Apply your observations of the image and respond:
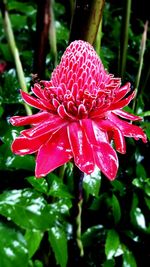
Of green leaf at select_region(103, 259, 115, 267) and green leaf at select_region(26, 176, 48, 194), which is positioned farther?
green leaf at select_region(103, 259, 115, 267)

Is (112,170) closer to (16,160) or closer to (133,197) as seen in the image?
(16,160)

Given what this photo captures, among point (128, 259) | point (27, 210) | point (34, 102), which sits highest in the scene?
point (34, 102)

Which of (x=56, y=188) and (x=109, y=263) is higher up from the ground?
(x=56, y=188)

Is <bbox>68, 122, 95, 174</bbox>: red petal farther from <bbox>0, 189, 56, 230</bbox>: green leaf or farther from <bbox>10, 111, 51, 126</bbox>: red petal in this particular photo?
<bbox>0, 189, 56, 230</bbox>: green leaf

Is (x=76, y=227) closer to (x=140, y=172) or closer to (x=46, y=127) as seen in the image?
(x=140, y=172)

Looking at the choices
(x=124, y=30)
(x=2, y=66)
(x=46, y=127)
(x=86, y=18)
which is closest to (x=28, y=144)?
(x=46, y=127)

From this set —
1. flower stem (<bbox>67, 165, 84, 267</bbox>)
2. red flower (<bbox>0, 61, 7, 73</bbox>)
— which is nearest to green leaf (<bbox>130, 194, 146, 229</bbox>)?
flower stem (<bbox>67, 165, 84, 267</bbox>)

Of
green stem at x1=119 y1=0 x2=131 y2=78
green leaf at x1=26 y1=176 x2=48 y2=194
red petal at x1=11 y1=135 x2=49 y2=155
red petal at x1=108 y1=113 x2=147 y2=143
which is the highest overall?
green stem at x1=119 y1=0 x2=131 y2=78
